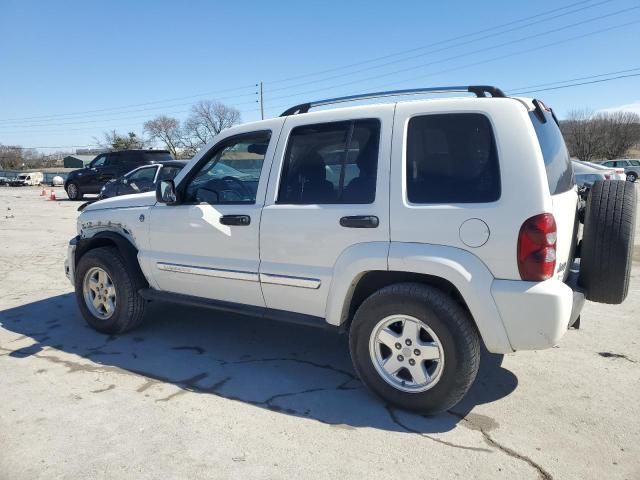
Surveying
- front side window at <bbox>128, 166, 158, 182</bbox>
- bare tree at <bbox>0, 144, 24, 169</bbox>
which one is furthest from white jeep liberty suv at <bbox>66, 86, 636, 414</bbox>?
bare tree at <bbox>0, 144, 24, 169</bbox>

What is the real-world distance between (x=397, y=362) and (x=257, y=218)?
141 centimetres

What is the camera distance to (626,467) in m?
2.57

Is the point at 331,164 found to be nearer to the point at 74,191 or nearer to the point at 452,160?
the point at 452,160

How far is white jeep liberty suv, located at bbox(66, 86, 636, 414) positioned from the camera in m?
2.79

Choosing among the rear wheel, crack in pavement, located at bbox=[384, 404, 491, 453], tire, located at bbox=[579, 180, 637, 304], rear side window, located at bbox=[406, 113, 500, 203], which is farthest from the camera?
the rear wheel

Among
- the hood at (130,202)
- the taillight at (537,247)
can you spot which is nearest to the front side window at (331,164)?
the taillight at (537,247)

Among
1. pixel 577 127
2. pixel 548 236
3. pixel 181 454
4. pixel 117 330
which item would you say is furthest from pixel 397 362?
pixel 577 127

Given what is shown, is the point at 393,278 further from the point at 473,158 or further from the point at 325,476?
the point at 325,476

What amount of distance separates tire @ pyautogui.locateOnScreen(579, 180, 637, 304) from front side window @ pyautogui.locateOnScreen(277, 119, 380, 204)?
4.64 ft

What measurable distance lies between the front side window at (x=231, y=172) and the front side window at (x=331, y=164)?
291 millimetres

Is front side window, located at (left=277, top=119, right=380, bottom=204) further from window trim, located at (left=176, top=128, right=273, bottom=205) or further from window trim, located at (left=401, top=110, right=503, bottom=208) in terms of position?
window trim, located at (left=176, top=128, right=273, bottom=205)

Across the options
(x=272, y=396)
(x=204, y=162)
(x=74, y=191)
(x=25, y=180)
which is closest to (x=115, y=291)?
(x=204, y=162)

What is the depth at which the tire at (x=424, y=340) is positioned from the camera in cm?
295

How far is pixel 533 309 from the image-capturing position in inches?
108
